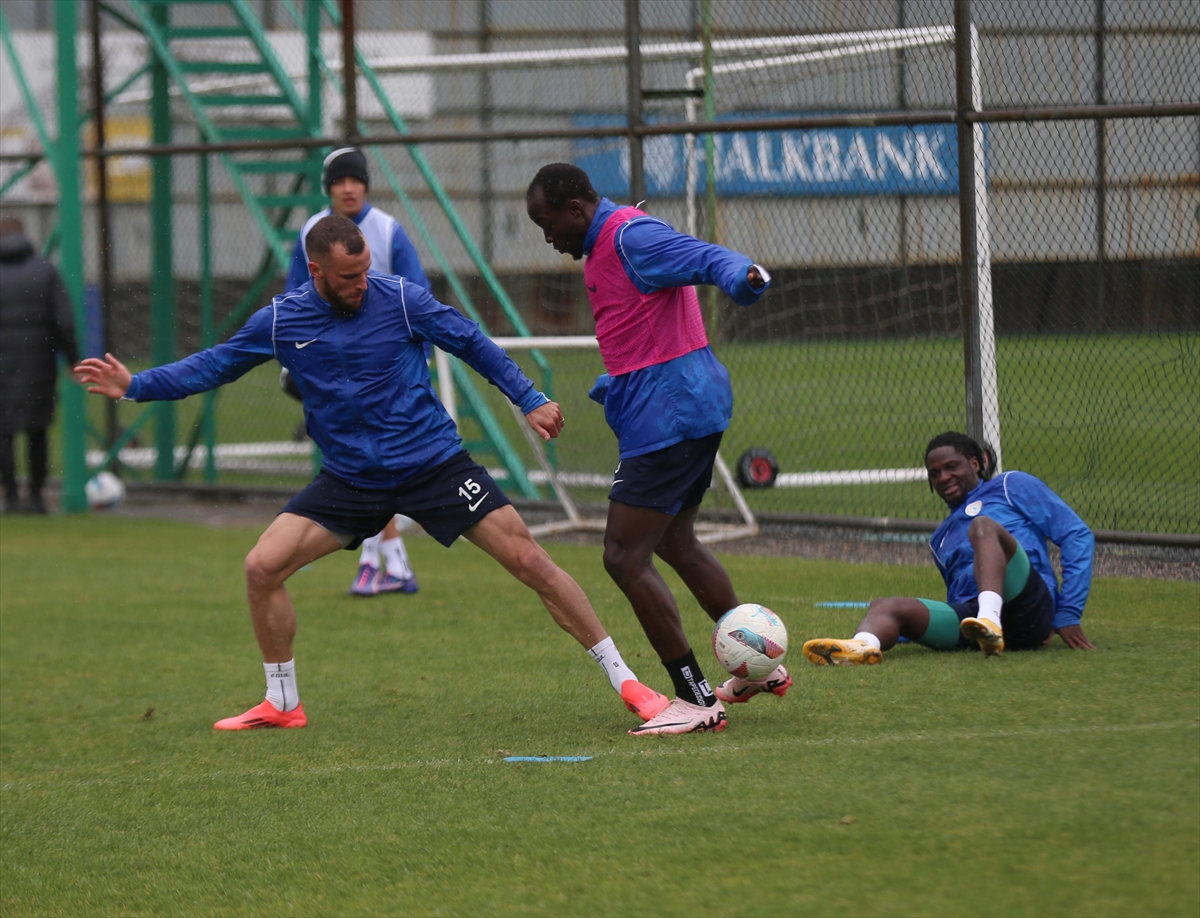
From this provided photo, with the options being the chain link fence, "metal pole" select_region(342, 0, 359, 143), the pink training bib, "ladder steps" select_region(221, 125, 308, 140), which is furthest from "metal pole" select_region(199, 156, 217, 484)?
the pink training bib

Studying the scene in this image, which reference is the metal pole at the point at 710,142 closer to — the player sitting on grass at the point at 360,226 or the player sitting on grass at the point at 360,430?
the player sitting on grass at the point at 360,226

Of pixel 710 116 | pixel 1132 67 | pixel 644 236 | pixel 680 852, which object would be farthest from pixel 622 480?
pixel 710 116

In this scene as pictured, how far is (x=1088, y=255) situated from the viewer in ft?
31.1

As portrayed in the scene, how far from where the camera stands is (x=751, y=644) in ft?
17.6

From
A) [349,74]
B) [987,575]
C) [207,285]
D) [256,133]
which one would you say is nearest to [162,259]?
[207,285]

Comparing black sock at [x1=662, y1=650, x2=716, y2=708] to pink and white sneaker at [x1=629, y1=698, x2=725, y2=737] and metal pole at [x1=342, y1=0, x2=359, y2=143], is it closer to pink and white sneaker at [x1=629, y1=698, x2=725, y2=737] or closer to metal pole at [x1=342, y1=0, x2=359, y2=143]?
pink and white sneaker at [x1=629, y1=698, x2=725, y2=737]

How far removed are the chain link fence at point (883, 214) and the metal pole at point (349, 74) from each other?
997mm

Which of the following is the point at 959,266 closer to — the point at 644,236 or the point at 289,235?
the point at 644,236

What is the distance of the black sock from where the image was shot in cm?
533

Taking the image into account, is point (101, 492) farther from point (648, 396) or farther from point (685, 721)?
point (685, 721)

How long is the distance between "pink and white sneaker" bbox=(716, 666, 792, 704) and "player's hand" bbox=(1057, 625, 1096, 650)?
4.62 feet

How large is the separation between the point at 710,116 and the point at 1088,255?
104 inches

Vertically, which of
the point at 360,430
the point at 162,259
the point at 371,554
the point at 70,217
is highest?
the point at 70,217

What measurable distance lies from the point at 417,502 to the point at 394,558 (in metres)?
3.00
